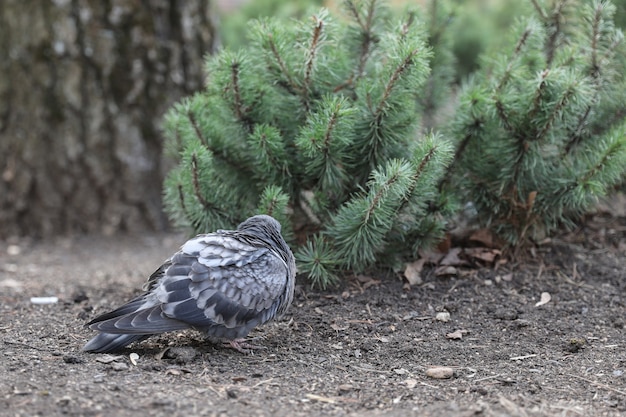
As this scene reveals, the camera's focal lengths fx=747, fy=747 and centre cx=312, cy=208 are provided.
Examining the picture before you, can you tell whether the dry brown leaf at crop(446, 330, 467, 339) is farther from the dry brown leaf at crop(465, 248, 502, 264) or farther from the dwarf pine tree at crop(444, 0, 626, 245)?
the dwarf pine tree at crop(444, 0, 626, 245)

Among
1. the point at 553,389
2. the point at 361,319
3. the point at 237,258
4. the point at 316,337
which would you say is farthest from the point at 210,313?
the point at 553,389

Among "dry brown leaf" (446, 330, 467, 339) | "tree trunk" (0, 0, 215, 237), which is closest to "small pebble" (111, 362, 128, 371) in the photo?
"dry brown leaf" (446, 330, 467, 339)

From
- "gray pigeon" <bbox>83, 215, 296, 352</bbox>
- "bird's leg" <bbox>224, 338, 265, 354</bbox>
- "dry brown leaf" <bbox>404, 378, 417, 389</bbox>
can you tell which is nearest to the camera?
"dry brown leaf" <bbox>404, 378, 417, 389</bbox>

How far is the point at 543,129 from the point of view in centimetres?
383

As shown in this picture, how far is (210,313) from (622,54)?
9.03ft

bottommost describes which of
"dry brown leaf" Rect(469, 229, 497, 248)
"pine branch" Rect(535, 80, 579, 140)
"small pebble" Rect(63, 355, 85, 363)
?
"small pebble" Rect(63, 355, 85, 363)

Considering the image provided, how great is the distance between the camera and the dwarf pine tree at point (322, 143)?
11.8ft

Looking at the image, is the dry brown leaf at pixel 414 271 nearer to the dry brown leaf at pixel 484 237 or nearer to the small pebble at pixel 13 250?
the dry brown leaf at pixel 484 237

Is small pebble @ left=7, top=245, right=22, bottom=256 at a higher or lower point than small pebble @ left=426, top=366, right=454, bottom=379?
higher

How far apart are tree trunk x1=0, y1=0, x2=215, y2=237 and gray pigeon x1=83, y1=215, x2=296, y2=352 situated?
98.1 inches

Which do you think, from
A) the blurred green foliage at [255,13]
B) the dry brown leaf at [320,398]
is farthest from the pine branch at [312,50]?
the blurred green foliage at [255,13]

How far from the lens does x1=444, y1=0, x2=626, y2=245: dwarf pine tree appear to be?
3.79 metres

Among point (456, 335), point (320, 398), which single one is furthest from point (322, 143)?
point (320, 398)

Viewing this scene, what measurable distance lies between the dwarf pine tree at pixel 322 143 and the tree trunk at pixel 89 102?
1.66 meters
